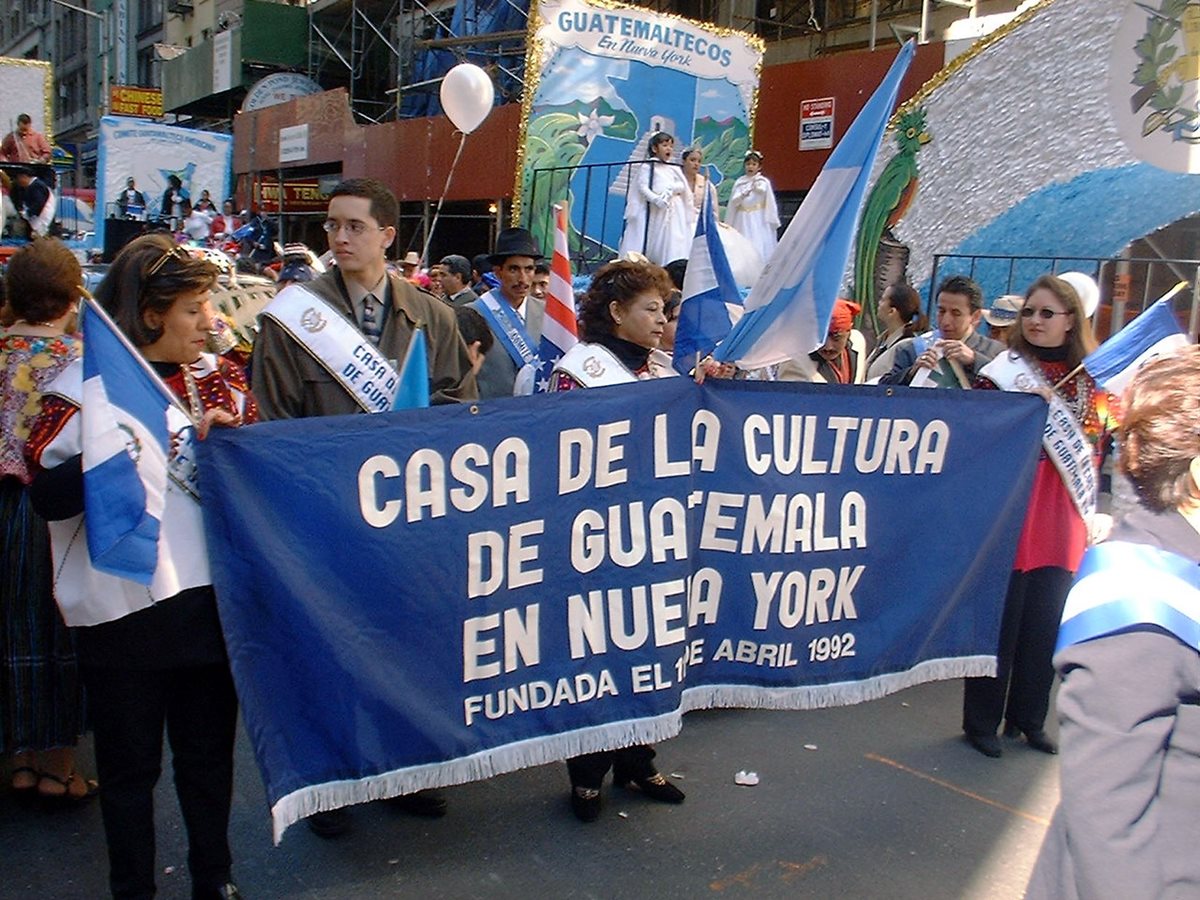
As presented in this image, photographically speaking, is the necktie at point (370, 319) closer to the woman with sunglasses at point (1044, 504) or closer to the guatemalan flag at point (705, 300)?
the guatemalan flag at point (705, 300)

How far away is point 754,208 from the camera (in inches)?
444

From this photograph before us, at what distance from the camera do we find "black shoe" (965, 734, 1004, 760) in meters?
4.35

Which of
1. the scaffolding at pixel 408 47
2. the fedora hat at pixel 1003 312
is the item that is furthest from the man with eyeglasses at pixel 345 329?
the scaffolding at pixel 408 47

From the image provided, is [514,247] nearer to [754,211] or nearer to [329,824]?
[329,824]

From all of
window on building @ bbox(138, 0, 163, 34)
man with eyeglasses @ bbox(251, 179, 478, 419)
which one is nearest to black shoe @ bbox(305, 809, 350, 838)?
man with eyeglasses @ bbox(251, 179, 478, 419)

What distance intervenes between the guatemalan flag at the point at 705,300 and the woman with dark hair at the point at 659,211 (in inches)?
251

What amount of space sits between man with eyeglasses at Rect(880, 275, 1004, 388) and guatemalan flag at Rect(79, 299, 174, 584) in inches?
120

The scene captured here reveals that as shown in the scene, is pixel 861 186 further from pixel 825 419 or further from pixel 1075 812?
pixel 1075 812

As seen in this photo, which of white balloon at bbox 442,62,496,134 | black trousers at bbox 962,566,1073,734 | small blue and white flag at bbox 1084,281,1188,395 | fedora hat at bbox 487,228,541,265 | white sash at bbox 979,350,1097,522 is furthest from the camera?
white balloon at bbox 442,62,496,134

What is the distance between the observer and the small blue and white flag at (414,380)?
3232 mm

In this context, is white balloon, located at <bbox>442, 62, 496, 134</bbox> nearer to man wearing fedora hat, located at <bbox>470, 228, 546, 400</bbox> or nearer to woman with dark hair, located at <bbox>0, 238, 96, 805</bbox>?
man wearing fedora hat, located at <bbox>470, 228, 546, 400</bbox>

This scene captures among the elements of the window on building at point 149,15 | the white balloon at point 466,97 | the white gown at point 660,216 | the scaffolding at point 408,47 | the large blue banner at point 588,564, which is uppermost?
the window on building at point 149,15

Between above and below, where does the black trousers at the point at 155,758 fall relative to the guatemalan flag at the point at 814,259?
below

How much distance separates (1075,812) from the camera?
1633 mm
